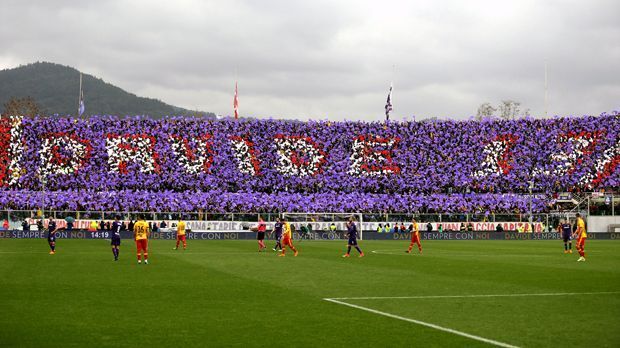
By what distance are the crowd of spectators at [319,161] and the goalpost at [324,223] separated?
23.4 feet

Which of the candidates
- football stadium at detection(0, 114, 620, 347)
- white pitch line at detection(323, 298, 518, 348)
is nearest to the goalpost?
football stadium at detection(0, 114, 620, 347)

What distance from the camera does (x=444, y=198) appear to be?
252 feet

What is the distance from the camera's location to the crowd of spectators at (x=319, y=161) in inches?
3024

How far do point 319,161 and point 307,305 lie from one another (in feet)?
225

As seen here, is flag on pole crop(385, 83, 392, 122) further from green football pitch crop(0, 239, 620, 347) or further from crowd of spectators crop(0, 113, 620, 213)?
green football pitch crop(0, 239, 620, 347)

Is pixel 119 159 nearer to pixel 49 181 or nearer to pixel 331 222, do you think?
pixel 49 181

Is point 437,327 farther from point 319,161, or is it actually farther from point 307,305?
point 319,161

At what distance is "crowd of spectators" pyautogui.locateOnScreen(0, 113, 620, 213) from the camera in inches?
3024

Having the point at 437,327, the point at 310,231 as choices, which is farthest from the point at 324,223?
the point at 437,327

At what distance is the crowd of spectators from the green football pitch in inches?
1936

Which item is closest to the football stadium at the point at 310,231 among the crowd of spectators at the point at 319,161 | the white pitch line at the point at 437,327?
the white pitch line at the point at 437,327

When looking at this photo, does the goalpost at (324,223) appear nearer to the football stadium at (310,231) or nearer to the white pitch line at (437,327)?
the football stadium at (310,231)

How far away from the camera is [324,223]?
6738 centimetres

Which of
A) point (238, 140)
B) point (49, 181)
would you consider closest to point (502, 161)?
point (238, 140)
